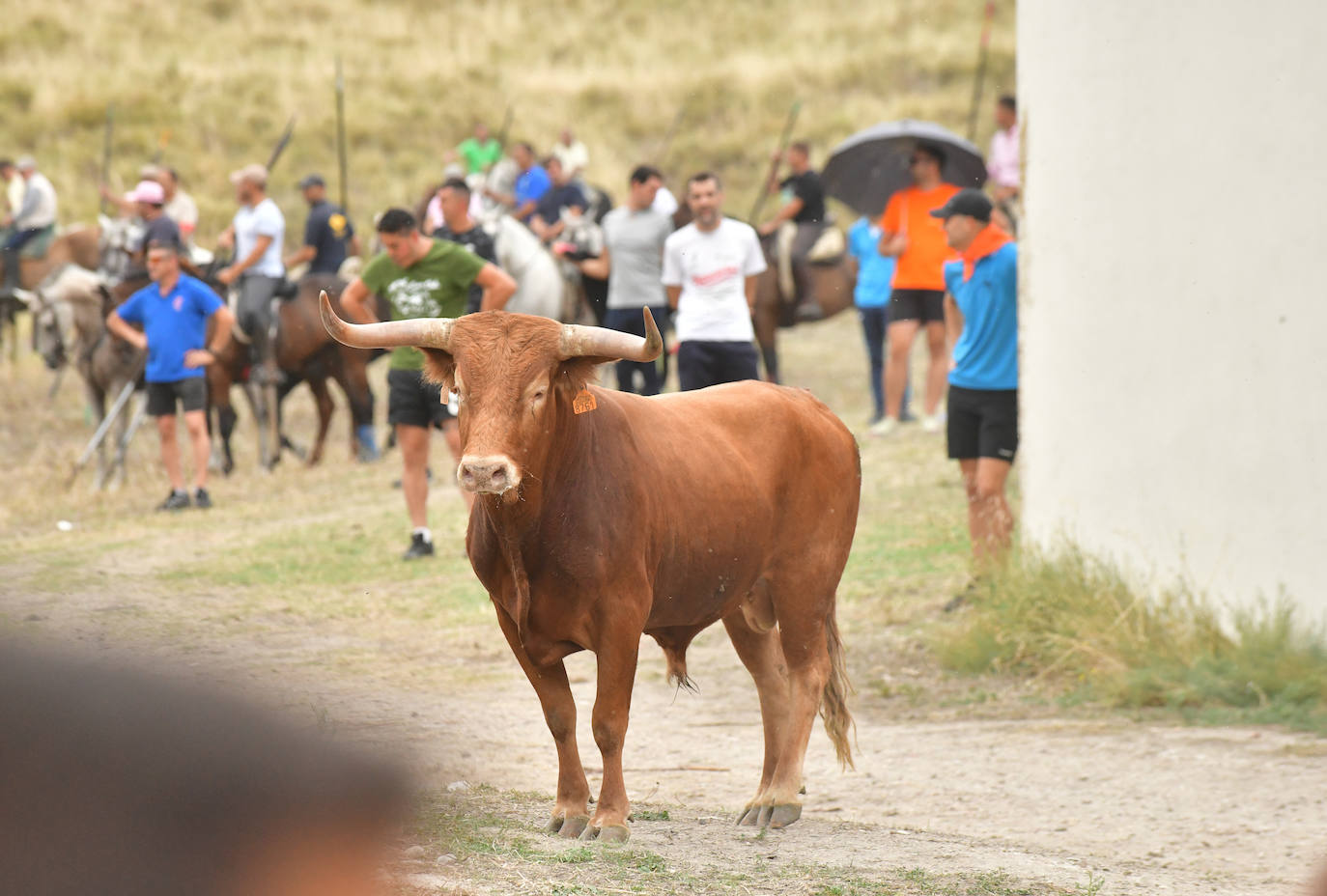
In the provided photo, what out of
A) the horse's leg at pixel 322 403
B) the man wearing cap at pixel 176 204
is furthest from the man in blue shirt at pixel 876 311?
the man wearing cap at pixel 176 204

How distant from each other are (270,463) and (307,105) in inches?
876

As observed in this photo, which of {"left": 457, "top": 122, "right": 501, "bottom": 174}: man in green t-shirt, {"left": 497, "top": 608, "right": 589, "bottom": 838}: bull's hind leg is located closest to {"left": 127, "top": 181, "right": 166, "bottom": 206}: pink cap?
{"left": 457, "top": 122, "right": 501, "bottom": 174}: man in green t-shirt

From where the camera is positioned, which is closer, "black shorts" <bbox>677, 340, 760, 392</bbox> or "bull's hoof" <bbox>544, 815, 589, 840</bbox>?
"bull's hoof" <bbox>544, 815, 589, 840</bbox>

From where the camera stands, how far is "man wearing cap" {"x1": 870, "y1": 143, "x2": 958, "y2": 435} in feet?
42.6

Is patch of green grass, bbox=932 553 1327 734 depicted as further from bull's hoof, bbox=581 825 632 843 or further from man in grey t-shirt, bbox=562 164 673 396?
man in grey t-shirt, bbox=562 164 673 396

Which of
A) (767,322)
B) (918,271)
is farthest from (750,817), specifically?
(767,322)

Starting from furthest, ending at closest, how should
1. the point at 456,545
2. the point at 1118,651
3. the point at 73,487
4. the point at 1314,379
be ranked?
the point at 73,487 → the point at 456,545 → the point at 1118,651 → the point at 1314,379

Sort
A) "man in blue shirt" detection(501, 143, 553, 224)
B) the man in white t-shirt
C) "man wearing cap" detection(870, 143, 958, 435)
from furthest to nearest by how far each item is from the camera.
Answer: "man in blue shirt" detection(501, 143, 553, 224) → "man wearing cap" detection(870, 143, 958, 435) → the man in white t-shirt

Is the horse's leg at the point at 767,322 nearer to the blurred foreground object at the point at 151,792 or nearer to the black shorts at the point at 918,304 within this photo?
the black shorts at the point at 918,304

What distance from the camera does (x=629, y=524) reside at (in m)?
5.02

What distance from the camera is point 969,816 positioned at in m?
5.97

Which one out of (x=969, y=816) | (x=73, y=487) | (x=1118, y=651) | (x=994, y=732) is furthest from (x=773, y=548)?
(x=73, y=487)

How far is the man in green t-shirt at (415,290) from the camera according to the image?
960 cm

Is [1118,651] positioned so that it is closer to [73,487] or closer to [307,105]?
[73,487]
